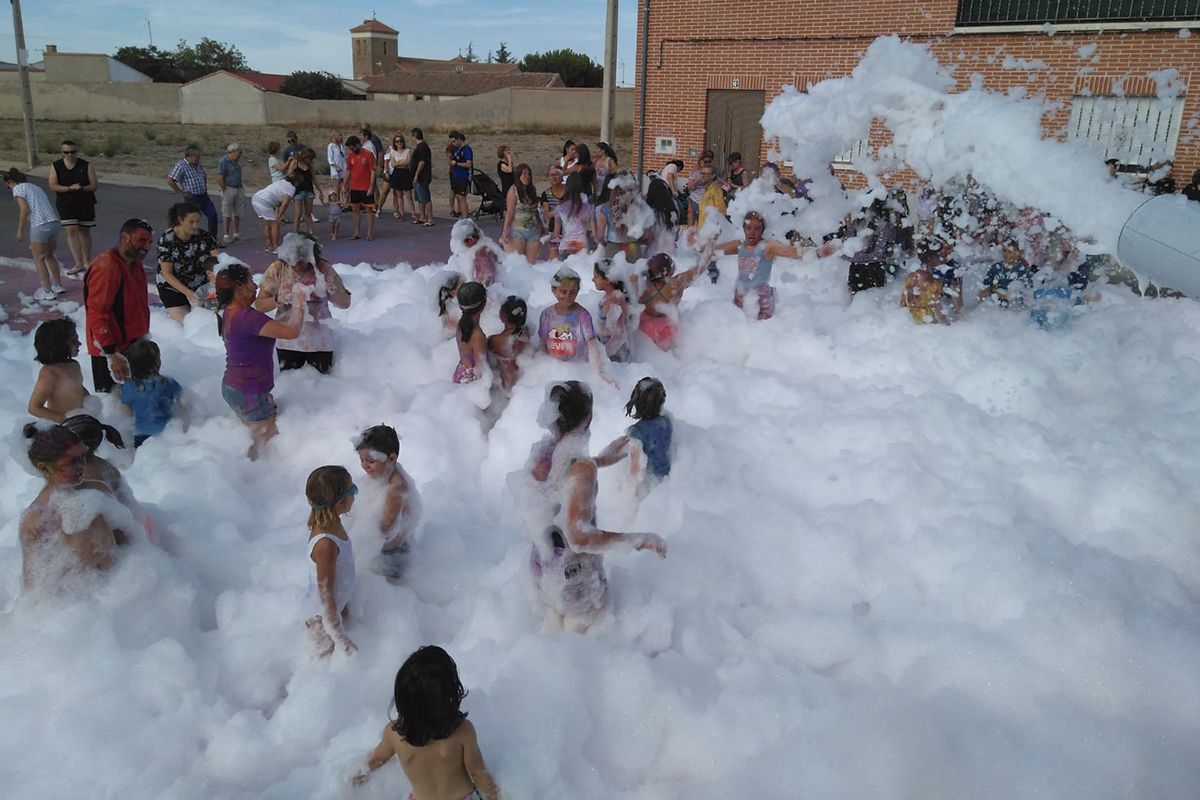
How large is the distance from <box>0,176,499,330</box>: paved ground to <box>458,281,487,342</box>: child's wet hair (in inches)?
184

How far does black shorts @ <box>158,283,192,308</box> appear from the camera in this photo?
275 inches

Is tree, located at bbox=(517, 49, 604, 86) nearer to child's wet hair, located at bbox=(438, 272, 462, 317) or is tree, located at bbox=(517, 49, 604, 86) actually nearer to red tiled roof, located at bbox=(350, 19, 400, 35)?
red tiled roof, located at bbox=(350, 19, 400, 35)

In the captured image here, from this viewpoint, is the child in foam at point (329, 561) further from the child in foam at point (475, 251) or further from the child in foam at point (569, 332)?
the child in foam at point (475, 251)

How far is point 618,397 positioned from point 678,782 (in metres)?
3.12

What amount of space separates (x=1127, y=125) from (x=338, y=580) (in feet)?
46.0

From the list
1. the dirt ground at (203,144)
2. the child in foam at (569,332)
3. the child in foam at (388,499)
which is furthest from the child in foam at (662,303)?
the dirt ground at (203,144)

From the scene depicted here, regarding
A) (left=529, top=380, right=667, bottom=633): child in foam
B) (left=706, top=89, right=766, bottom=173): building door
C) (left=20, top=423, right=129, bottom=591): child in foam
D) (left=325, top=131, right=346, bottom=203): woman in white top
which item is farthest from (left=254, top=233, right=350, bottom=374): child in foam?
(left=706, top=89, right=766, bottom=173): building door

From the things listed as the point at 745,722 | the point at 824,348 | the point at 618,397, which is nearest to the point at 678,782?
the point at 745,722

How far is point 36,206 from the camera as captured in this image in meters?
8.78

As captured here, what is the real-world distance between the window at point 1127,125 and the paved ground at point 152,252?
922 centimetres

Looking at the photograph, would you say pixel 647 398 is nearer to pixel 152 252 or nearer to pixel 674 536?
pixel 674 536

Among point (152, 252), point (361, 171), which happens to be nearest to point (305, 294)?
point (152, 252)

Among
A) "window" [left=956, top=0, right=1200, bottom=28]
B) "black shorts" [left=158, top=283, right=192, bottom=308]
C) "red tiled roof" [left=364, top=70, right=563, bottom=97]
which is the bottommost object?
"black shorts" [left=158, top=283, right=192, bottom=308]

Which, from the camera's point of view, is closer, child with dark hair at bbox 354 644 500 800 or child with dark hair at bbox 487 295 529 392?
child with dark hair at bbox 354 644 500 800
